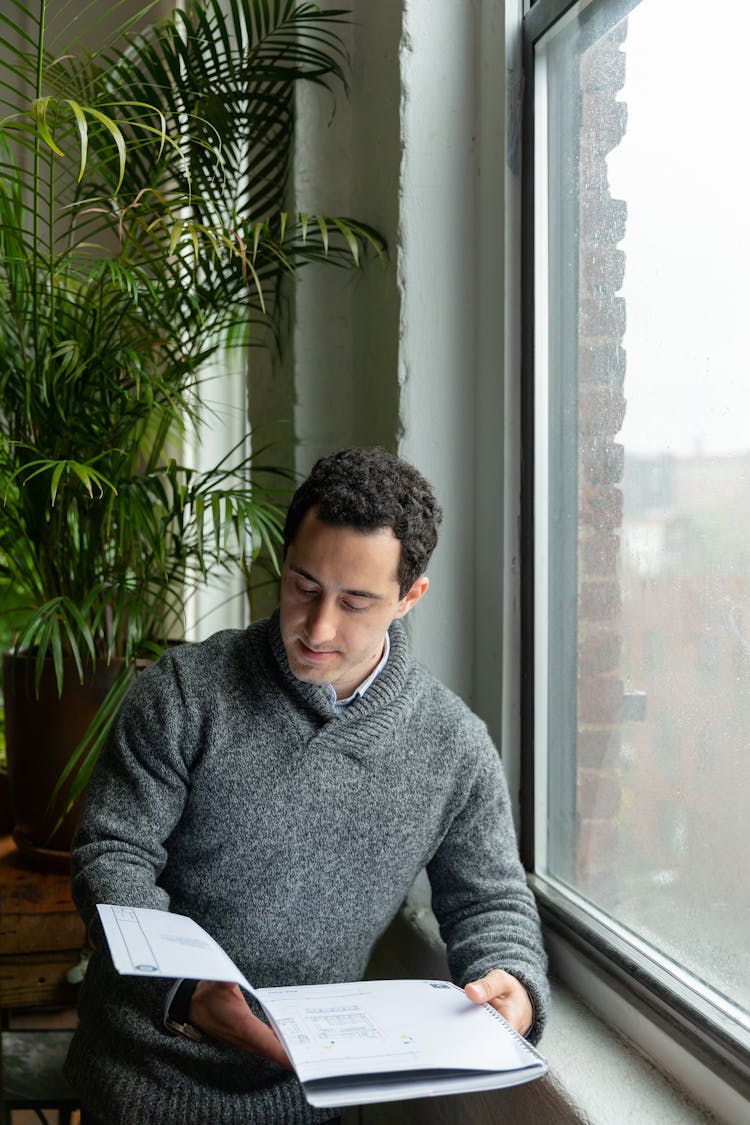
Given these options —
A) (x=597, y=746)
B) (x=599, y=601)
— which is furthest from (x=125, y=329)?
(x=597, y=746)

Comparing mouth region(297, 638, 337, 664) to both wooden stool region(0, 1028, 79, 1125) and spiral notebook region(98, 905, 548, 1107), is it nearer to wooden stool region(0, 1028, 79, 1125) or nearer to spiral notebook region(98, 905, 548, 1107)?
spiral notebook region(98, 905, 548, 1107)

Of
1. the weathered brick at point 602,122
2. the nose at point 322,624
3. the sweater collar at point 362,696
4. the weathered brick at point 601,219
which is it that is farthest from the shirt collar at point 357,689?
the weathered brick at point 602,122

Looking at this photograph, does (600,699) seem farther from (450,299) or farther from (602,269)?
(450,299)

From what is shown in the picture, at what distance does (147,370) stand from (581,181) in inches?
39.0

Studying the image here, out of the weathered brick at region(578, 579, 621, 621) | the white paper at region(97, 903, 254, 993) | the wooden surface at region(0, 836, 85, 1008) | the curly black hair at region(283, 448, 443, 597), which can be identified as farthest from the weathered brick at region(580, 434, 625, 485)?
the wooden surface at region(0, 836, 85, 1008)

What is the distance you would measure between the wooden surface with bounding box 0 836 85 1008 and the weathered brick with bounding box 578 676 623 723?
38.6 inches

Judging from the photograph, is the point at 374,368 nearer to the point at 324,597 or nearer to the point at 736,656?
the point at 324,597

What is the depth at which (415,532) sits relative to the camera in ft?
4.15

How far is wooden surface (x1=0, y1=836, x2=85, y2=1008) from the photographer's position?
74.0 inches

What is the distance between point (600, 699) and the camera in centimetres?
145

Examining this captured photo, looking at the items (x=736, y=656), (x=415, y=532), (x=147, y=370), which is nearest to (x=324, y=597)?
(x=415, y=532)

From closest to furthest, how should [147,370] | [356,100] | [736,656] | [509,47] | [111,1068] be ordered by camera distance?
[736,656], [111,1068], [509,47], [356,100], [147,370]

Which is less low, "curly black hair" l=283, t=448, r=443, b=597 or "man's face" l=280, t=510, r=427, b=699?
"curly black hair" l=283, t=448, r=443, b=597

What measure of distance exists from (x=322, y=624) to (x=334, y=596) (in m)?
0.04
